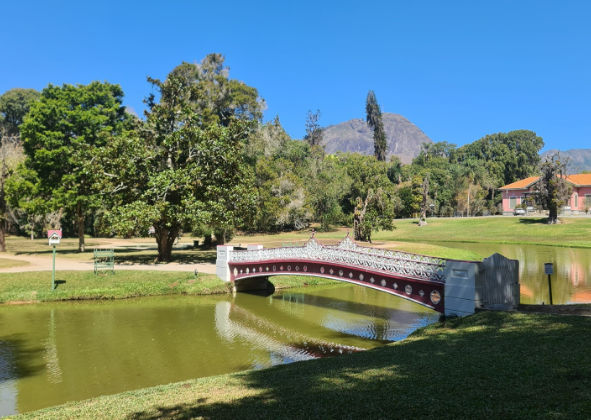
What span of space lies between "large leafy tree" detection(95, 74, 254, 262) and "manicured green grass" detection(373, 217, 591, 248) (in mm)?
25953

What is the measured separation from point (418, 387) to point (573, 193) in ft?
255

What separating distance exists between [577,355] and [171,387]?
8910mm

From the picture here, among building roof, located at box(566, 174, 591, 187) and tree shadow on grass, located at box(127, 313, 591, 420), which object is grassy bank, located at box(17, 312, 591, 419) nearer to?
tree shadow on grass, located at box(127, 313, 591, 420)

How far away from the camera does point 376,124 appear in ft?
408

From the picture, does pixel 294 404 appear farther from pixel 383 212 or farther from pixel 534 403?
pixel 383 212

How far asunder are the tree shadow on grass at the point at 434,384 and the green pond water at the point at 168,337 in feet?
11.9

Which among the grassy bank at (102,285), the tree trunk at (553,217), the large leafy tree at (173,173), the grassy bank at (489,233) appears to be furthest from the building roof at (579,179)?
the grassy bank at (102,285)

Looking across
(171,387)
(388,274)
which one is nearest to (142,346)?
(171,387)

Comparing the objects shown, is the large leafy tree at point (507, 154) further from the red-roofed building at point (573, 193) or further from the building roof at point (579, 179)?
the building roof at point (579, 179)

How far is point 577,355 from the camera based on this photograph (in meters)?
8.77

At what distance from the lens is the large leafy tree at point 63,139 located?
38.4 m

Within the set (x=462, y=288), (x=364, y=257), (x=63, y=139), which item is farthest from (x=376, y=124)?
(x=462, y=288)

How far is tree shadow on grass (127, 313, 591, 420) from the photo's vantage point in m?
6.85

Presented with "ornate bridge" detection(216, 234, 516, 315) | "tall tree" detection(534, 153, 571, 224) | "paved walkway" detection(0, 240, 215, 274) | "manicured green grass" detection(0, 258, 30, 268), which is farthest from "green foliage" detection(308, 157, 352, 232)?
"manicured green grass" detection(0, 258, 30, 268)
